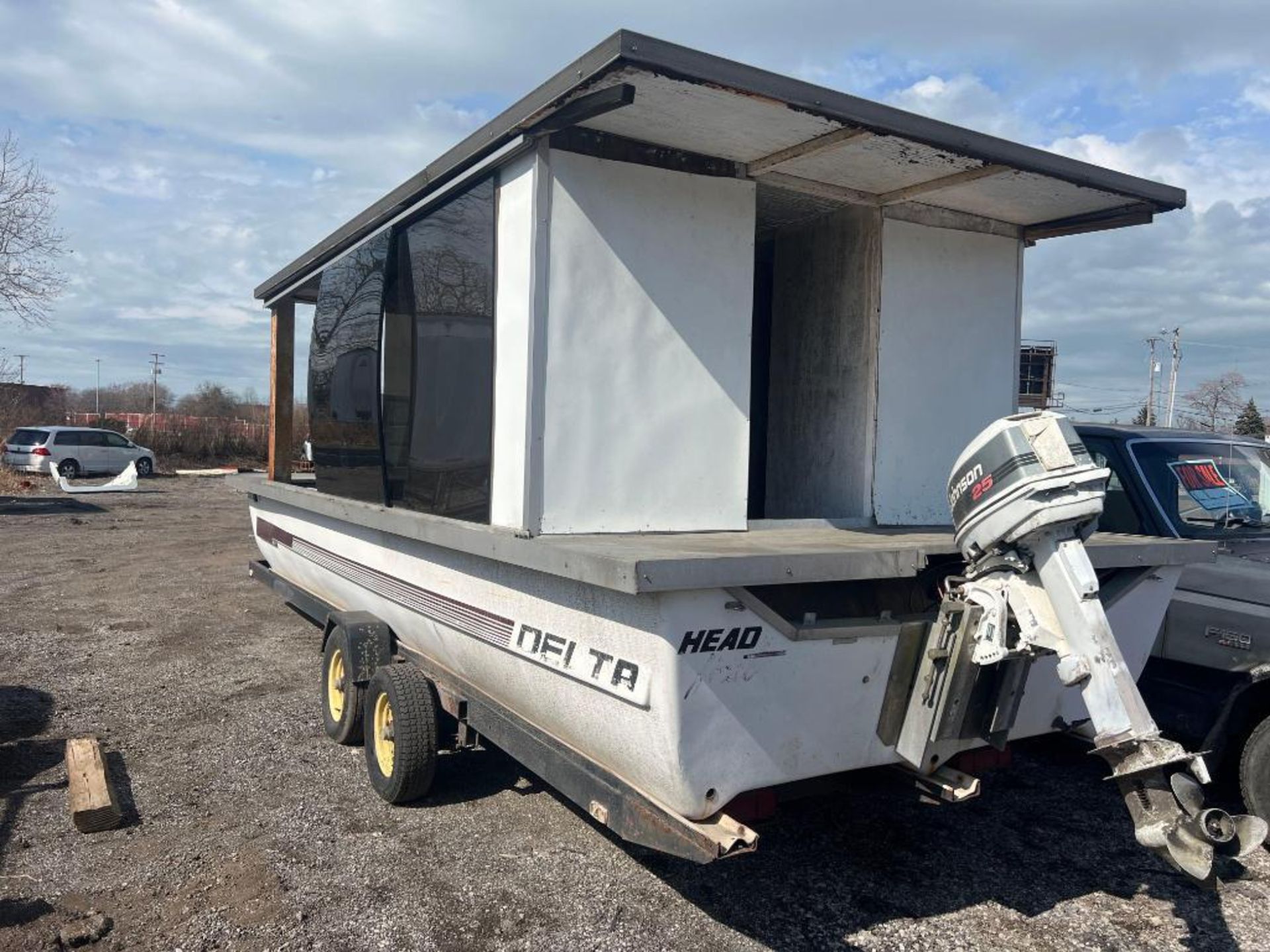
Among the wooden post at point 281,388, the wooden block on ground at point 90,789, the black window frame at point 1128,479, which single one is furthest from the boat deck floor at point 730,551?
the wooden post at point 281,388

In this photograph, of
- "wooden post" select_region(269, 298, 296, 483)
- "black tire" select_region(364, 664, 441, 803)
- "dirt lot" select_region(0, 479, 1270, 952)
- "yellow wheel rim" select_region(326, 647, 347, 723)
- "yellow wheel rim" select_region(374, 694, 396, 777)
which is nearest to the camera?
"dirt lot" select_region(0, 479, 1270, 952)

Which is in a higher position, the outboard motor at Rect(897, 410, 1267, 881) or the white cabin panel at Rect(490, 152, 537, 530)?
the white cabin panel at Rect(490, 152, 537, 530)

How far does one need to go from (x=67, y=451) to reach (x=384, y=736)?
1044 inches

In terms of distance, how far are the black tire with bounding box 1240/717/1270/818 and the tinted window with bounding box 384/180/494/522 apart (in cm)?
365

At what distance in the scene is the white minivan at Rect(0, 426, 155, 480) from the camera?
26.7m

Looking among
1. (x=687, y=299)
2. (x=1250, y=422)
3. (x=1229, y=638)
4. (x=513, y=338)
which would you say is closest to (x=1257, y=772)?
(x=1229, y=638)

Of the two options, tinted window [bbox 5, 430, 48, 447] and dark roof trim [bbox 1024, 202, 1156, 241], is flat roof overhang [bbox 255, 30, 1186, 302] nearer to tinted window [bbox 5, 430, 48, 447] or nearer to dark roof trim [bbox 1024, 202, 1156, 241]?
dark roof trim [bbox 1024, 202, 1156, 241]

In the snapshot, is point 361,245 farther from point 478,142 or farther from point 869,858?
point 869,858

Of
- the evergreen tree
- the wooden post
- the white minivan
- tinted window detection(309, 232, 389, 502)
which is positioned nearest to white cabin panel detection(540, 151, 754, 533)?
tinted window detection(309, 232, 389, 502)

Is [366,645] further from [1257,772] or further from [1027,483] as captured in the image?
[1257,772]

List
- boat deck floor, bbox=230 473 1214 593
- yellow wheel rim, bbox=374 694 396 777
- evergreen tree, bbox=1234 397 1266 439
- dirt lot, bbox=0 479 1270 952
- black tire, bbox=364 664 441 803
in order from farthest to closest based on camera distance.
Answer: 1. evergreen tree, bbox=1234 397 1266 439
2. yellow wheel rim, bbox=374 694 396 777
3. black tire, bbox=364 664 441 803
4. dirt lot, bbox=0 479 1270 952
5. boat deck floor, bbox=230 473 1214 593

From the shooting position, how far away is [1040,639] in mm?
3045

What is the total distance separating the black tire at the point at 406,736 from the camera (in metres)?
4.63

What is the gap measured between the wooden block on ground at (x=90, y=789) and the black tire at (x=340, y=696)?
3.81 ft
